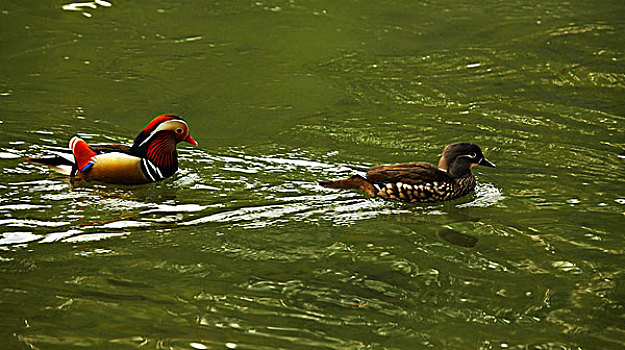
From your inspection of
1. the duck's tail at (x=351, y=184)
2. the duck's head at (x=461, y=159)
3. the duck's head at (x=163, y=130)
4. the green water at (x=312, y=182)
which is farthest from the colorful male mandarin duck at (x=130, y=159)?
the duck's head at (x=461, y=159)

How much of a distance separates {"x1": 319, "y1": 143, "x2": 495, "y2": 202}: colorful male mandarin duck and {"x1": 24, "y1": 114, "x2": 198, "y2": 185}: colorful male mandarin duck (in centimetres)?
127

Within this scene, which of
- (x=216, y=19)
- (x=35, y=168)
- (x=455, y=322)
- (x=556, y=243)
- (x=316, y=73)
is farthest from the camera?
(x=216, y=19)

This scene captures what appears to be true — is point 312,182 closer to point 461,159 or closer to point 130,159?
point 461,159

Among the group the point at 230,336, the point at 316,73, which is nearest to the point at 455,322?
the point at 230,336

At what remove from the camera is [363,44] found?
1098 cm

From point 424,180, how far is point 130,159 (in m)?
2.28

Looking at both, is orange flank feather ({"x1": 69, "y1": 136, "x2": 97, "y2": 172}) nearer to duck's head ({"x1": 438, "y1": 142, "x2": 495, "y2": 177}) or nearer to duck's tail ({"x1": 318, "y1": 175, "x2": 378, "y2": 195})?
duck's tail ({"x1": 318, "y1": 175, "x2": 378, "y2": 195})

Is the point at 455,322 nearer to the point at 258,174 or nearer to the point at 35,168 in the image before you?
the point at 258,174

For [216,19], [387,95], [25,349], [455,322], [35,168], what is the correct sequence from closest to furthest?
1. [25,349]
2. [455,322]
3. [35,168]
4. [387,95]
5. [216,19]

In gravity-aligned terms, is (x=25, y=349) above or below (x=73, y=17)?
below

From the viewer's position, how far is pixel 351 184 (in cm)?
652

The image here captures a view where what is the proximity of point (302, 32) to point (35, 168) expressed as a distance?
212 inches

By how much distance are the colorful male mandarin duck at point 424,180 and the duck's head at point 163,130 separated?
1261mm

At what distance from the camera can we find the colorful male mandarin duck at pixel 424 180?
20.7 feet
